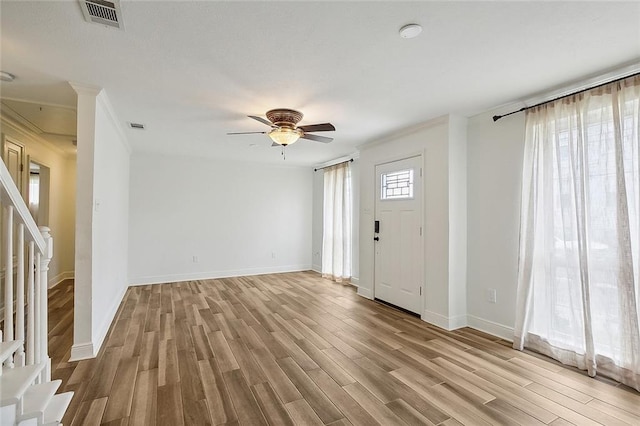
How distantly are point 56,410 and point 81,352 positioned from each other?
52.9 inches

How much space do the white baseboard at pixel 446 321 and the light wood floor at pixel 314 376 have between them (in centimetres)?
12

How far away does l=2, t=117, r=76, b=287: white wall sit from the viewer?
5195mm

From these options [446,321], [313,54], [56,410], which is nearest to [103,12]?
[313,54]

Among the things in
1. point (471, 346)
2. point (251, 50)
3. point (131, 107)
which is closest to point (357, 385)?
point (471, 346)

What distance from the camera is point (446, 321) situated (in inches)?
135

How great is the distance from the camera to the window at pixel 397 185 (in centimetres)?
406

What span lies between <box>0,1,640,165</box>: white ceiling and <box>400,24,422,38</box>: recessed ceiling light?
4 cm

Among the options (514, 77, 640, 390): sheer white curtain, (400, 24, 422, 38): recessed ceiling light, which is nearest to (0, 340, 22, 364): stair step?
(400, 24, 422, 38): recessed ceiling light

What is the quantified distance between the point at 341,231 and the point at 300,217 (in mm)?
1448

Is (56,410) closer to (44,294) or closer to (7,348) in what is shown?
(7,348)

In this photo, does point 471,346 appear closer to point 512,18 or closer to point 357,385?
point 357,385

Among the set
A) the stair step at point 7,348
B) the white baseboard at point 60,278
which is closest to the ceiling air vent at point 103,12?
the stair step at point 7,348

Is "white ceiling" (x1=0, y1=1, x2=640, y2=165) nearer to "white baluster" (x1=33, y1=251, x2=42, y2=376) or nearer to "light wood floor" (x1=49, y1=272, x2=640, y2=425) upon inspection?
"white baluster" (x1=33, y1=251, x2=42, y2=376)

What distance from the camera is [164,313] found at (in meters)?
3.91
